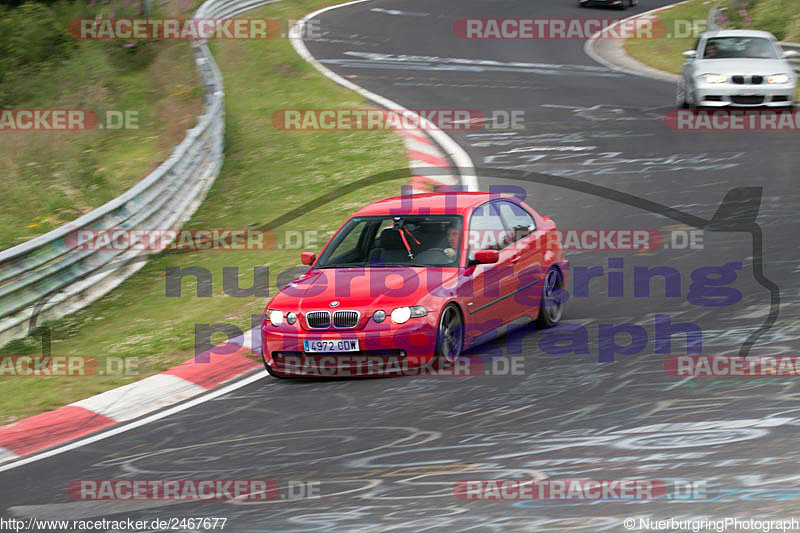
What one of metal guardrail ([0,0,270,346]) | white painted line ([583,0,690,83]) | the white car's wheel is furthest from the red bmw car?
white painted line ([583,0,690,83])

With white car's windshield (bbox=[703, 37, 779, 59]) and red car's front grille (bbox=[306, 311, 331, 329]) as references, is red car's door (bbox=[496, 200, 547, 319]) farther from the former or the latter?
white car's windshield (bbox=[703, 37, 779, 59])

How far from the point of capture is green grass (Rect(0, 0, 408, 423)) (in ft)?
36.8

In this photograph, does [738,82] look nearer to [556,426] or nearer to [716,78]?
[716,78]

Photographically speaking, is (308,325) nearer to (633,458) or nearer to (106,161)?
(633,458)

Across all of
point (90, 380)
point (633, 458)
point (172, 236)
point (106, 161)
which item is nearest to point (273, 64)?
point (106, 161)

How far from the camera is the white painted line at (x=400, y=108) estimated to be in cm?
1706

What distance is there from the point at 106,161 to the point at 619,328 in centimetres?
1189

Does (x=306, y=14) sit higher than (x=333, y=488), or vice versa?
(x=306, y=14)

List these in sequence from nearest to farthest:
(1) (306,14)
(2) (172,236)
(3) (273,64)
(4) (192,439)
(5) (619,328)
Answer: (4) (192,439), (5) (619,328), (2) (172,236), (3) (273,64), (1) (306,14)

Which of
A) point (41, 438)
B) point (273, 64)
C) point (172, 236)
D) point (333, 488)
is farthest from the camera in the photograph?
point (273, 64)

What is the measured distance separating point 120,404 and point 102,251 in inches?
179

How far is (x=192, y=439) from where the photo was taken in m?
8.25

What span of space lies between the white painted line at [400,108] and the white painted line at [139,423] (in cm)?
678

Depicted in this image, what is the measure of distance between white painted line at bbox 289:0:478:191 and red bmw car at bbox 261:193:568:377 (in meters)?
5.20
